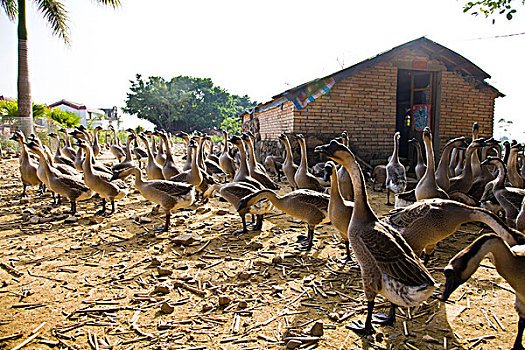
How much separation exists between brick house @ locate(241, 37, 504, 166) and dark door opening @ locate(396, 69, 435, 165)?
0.34m

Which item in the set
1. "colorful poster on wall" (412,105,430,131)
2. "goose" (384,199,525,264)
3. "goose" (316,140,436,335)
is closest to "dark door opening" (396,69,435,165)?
"colorful poster on wall" (412,105,430,131)

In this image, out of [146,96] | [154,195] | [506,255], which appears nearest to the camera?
[506,255]

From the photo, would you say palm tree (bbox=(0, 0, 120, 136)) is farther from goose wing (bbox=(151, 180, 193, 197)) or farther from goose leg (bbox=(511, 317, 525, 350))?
goose leg (bbox=(511, 317, 525, 350))

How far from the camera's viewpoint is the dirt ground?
318 centimetres

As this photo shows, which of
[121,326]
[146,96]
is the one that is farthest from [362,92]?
[146,96]

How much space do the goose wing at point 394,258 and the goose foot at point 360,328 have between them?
27.7 inches

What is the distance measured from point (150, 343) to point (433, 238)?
3.81m

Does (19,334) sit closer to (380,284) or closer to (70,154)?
(380,284)

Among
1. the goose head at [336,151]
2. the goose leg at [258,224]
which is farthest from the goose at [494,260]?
the goose leg at [258,224]

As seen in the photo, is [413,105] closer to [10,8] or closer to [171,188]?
[171,188]

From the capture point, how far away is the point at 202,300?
393 cm

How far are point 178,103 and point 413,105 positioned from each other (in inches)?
1631

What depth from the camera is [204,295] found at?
405 cm

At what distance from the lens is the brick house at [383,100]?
12.8 m
